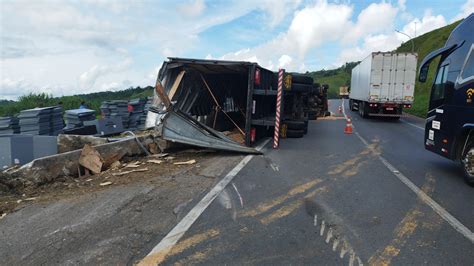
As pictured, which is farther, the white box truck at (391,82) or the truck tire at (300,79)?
the white box truck at (391,82)

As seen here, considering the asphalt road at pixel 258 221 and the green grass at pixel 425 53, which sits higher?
the green grass at pixel 425 53

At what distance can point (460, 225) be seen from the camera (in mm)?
4750

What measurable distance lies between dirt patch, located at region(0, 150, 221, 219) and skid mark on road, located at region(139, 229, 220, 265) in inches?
99.1

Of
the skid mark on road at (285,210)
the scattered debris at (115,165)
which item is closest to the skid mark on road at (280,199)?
the skid mark on road at (285,210)

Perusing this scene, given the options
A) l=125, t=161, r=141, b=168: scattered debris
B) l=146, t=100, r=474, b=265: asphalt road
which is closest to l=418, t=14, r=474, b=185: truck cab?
l=146, t=100, r=474, b=265: asphalt road

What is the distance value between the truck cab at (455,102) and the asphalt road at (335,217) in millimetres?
607

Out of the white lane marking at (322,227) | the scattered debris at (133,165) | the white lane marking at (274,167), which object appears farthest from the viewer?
the scattered debris at (133,165)

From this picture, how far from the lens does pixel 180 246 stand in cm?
400

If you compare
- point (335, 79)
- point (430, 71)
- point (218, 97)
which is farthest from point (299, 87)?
point (335, 79)

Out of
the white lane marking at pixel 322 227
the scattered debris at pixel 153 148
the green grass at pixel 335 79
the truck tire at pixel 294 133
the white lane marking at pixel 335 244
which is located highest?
the green grass at pixel 335 79

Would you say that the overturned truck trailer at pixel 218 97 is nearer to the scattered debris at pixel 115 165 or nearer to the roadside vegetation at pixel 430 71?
the scattered debris at pixel 115 165

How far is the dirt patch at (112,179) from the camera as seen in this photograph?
5953 millimetres

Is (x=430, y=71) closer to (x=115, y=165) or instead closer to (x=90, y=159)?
(x=115, y=165)

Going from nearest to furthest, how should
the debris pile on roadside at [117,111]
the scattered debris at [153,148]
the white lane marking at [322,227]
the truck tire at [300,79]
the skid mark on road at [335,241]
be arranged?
the skid mark on road at [335,241] → the white lane marking at [322,227] → the scattered debris at [153,148] → the truck tire at [300,79] → the debris pile on roadside at [117,111]
